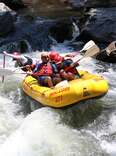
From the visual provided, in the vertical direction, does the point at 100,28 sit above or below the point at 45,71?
below

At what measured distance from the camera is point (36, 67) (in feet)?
28.8

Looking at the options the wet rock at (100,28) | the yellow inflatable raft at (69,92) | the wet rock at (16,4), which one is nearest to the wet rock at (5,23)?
the wet rock at (100,28)

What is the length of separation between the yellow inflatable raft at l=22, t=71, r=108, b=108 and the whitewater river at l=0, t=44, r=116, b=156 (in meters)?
0.21

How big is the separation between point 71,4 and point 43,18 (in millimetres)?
3822

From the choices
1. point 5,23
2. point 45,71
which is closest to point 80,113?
point 45,71

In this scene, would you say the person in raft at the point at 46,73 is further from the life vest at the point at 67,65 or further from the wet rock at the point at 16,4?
the wet rock at the point at 16,4

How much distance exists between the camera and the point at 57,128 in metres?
7.54

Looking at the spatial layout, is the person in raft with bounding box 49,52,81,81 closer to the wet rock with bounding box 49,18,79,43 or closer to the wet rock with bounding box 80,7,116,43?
the wet rock with bounding box 80,7,116,43

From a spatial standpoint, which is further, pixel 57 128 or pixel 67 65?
pixel 67 65

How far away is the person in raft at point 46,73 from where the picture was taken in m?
8.40

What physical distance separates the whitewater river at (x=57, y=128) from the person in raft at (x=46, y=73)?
1.73 feet

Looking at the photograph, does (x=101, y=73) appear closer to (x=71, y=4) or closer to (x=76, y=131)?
(x=76, y=131)

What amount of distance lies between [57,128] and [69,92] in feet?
2.31

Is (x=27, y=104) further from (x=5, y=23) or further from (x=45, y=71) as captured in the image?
(x=5, y=23)
